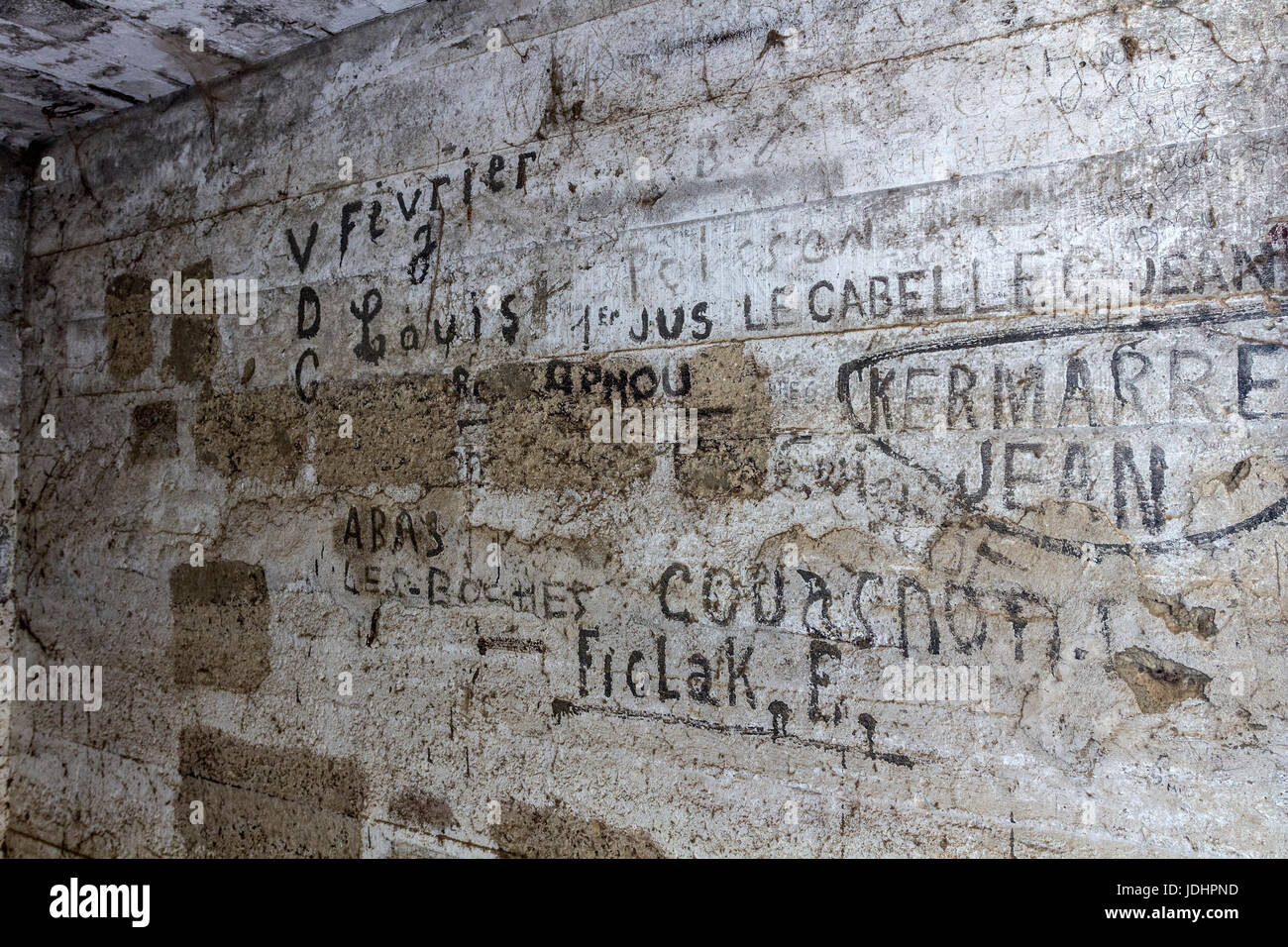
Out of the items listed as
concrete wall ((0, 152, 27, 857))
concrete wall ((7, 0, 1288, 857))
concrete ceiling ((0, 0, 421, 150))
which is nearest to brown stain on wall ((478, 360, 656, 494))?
concrete wall ((7, 0, 1288, 857))

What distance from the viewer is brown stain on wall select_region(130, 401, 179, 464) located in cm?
326

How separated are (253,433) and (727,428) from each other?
174 centimetres

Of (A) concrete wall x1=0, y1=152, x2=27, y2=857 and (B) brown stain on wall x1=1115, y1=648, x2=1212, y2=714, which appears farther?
(A) concrete wall x1=0, y1=152, x2=27, y2=857

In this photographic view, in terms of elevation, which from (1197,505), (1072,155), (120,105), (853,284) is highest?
(120,105)

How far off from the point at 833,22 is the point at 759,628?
1541mm

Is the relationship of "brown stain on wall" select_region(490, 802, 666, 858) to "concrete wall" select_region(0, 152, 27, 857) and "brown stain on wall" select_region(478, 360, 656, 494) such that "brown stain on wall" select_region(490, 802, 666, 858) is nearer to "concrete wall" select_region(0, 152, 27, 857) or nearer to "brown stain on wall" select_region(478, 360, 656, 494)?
"brown stain on wall" select_region(478, 360, 656, 494)

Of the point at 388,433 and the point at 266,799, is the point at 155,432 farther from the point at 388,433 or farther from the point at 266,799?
the point at 266,799

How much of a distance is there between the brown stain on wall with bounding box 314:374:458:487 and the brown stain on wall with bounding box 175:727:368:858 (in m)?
0.93

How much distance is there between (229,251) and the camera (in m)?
3.16

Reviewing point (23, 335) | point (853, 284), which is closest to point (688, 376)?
point (853, 284)

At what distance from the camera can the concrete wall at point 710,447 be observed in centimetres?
187

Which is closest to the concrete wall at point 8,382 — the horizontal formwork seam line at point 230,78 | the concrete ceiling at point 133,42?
the horizontal formwork seam line at point 230,78

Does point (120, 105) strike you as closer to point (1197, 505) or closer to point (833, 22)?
point (833, 22)

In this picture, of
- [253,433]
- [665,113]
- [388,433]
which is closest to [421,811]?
[388,433]
